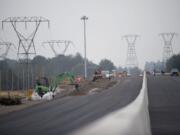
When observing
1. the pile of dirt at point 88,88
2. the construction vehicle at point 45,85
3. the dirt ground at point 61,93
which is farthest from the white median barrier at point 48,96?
the pile of dirt at point 88,88

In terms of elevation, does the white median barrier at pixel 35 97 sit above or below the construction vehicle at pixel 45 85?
below

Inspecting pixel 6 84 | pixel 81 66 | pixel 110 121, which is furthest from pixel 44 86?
pixel 81 66

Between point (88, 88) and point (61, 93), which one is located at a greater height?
point (88, 88)

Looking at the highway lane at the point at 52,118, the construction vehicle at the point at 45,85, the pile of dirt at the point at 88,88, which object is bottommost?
the highway lane at the point at 52,118

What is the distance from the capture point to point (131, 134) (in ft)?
8.75

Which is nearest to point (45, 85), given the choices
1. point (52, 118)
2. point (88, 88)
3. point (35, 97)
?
point (35, 97)

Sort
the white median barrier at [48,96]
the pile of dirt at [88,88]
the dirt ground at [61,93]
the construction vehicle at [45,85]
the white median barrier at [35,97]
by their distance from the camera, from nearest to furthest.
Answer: the dirt ground at [61,93] < the white median barrier at [35,97] < the white median barrier at [48,96] < the construction vehicle at [45,85] < the pile of dirt at [88,88]

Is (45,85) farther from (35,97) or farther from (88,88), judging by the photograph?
(88,88)

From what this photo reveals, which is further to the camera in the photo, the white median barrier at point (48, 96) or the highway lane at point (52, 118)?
the white median barrier at point (48, 96)

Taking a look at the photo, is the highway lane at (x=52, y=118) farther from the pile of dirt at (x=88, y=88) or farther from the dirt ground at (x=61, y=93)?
the pile of dirt at (x=88, y=88)

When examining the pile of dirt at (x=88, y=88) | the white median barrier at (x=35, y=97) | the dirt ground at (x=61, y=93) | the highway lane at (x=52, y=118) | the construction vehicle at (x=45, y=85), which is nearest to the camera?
the highway lane at (x=52, y=118)

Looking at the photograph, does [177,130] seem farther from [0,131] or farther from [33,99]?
[33,99]

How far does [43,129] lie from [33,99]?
26.2 metres

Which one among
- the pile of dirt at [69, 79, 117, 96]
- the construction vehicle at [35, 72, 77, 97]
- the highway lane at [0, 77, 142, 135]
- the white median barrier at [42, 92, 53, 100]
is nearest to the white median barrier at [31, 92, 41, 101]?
the white median barrier at [42, 92, 53, 100]
